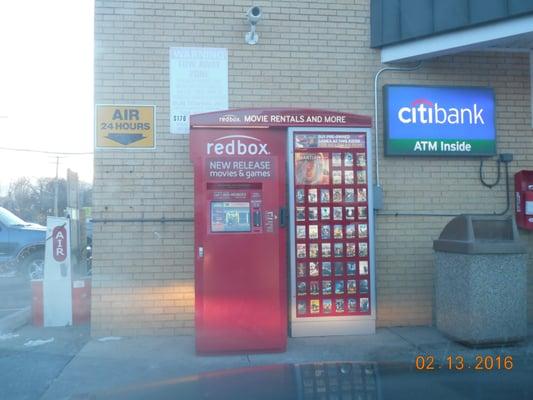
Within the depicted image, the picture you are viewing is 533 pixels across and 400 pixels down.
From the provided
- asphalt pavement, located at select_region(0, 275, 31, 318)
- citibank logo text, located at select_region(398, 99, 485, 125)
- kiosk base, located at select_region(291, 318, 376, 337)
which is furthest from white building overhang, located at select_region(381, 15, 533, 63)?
asphalt pavement, located at select_region(0, 275, 31, 318)

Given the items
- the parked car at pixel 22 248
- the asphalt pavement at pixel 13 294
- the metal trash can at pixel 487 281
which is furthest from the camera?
the parked car at pixel 22 248

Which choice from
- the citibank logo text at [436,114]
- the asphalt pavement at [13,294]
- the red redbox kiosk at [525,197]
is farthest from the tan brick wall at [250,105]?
→ the asphalt pavement at [13,294]

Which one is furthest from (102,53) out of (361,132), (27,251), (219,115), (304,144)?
(27,251)

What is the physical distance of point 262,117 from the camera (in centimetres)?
691

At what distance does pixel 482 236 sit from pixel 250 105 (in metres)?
3.35

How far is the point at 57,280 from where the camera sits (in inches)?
332

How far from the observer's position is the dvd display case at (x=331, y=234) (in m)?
7.56

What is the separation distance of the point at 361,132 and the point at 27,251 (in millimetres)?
11059

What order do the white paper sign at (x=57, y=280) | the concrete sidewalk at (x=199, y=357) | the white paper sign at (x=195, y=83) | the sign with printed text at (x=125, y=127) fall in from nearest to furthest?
the concrete sidewalk at (x=199, y=357) < the sign with printed text at (x=125, y=127) < the white paper sign at (x=195, y=83) < the white paper sign at (x=57, y=280)

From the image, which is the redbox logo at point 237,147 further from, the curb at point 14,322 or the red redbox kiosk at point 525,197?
the curb at point 14,322

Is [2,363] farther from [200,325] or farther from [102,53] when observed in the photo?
[102,53]

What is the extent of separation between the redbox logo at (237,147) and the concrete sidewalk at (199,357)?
2278 millimetres

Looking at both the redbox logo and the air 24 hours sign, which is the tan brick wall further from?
the redbox logo

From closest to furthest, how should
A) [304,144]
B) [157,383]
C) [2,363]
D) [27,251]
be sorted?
[157,383] < [2,363] < [304,144] < [27,251]
